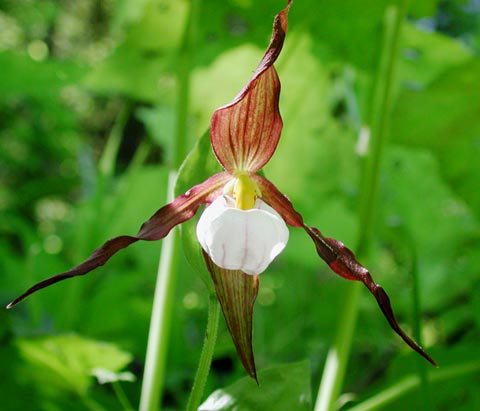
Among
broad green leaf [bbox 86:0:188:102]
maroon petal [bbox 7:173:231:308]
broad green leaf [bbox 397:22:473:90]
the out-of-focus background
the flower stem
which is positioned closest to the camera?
maroon petal [bbox 7:173:231:308]

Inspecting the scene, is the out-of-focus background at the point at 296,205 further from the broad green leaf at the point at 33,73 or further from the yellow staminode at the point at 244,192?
the yellow staminode at the point at 244,192


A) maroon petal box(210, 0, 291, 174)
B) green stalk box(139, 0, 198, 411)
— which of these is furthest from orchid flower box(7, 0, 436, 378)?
green stalk box(139, 0, 198, 411)

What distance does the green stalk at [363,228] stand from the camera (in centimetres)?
48

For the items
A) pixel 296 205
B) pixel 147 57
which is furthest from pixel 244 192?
pixel 296 205

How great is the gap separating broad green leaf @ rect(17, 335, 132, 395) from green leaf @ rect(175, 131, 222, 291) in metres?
0.17

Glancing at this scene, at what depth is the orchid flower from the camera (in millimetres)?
261

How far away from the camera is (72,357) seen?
464 mm

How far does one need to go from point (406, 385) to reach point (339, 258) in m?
0.27

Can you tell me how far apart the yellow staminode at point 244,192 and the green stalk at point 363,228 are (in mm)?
225

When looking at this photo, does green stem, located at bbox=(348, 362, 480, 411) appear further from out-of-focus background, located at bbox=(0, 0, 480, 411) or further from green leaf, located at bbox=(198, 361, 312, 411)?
green leaf, located at bbox=(198, 361, 312, 411)

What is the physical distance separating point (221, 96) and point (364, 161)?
309 mm

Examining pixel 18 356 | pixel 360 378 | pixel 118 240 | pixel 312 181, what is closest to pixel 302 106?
pixel 312 181

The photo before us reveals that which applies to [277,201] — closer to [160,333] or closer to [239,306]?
[239,306]

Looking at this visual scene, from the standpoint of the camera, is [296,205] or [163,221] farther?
[296,205]
